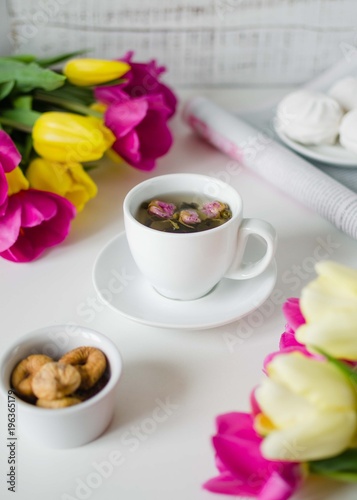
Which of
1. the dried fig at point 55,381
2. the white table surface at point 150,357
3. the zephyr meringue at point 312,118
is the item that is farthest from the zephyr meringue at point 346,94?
the dried fig at point 55,381

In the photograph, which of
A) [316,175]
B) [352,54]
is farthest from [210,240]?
[352,54]

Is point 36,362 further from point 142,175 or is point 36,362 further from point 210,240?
point 142,175

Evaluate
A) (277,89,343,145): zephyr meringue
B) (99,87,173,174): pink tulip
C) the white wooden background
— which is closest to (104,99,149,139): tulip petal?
(99,87,173,174): pink tulip

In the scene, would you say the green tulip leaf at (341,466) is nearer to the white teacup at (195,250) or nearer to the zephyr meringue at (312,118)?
the white teacup at (195,250)

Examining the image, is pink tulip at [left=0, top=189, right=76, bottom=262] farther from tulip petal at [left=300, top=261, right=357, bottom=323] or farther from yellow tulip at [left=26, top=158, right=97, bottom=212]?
tulip petal at [left=300, top=261, right=357, bottom=323]

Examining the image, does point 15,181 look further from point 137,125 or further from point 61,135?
point 137,125


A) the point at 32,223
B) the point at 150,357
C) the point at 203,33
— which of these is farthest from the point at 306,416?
the point at 203,33
